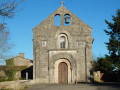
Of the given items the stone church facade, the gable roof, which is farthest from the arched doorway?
the gable roof

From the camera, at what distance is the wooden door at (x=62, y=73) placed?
2470 cm

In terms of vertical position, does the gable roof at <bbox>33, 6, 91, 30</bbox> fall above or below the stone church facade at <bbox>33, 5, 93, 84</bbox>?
above

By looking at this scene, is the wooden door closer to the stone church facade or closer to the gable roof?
the stone church facade

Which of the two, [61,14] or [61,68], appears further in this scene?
[61,14]

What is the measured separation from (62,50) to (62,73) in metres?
2.95

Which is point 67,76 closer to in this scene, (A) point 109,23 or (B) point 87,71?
(B) point 87,71

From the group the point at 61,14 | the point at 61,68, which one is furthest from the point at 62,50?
the point at 61,14

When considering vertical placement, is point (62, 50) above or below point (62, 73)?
above

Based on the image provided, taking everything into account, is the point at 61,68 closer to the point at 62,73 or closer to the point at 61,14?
the point at 62,73

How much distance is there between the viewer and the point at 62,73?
81.6 feet

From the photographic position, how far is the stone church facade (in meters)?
24.5

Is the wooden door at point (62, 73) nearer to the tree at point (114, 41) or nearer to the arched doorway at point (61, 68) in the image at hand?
the arched doorway at point (61, 68)

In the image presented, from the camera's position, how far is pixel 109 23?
908 inches

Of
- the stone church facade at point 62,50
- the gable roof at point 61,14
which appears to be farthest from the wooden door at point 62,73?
the gable roof at point 61,14
